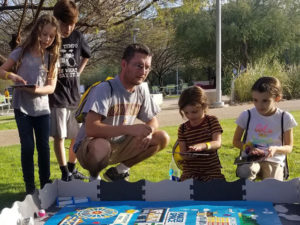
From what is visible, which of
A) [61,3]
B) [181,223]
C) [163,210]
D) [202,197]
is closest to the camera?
[181,223]

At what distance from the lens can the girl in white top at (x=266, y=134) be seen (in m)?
2.75

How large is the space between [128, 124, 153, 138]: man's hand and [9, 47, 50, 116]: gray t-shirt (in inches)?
28.1

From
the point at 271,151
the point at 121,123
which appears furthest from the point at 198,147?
the point at 121,123

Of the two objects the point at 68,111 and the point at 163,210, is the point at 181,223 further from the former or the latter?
the point at 68,111

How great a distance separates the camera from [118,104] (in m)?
2.89

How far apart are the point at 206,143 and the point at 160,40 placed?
21.8 m

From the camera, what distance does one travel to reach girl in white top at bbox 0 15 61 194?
2.90 meters

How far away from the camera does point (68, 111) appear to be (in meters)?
3.43

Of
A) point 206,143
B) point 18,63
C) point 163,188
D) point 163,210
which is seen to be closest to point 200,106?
point 206,143

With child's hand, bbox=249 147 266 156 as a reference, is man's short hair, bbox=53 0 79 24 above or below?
above

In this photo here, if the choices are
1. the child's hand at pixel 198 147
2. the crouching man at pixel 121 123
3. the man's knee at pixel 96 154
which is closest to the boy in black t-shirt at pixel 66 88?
the crouching man at pixel 121 123

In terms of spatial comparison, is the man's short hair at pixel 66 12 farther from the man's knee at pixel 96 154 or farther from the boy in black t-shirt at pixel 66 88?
the man's knee at pixel 96 154

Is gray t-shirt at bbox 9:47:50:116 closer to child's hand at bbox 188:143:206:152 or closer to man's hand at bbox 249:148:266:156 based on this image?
child's hand at bbox 188:143:206:152

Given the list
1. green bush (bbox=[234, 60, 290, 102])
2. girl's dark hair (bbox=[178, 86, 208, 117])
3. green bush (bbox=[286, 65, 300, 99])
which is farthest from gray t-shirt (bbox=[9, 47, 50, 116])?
green bush (bbox=[286, 65, 300, 99])
